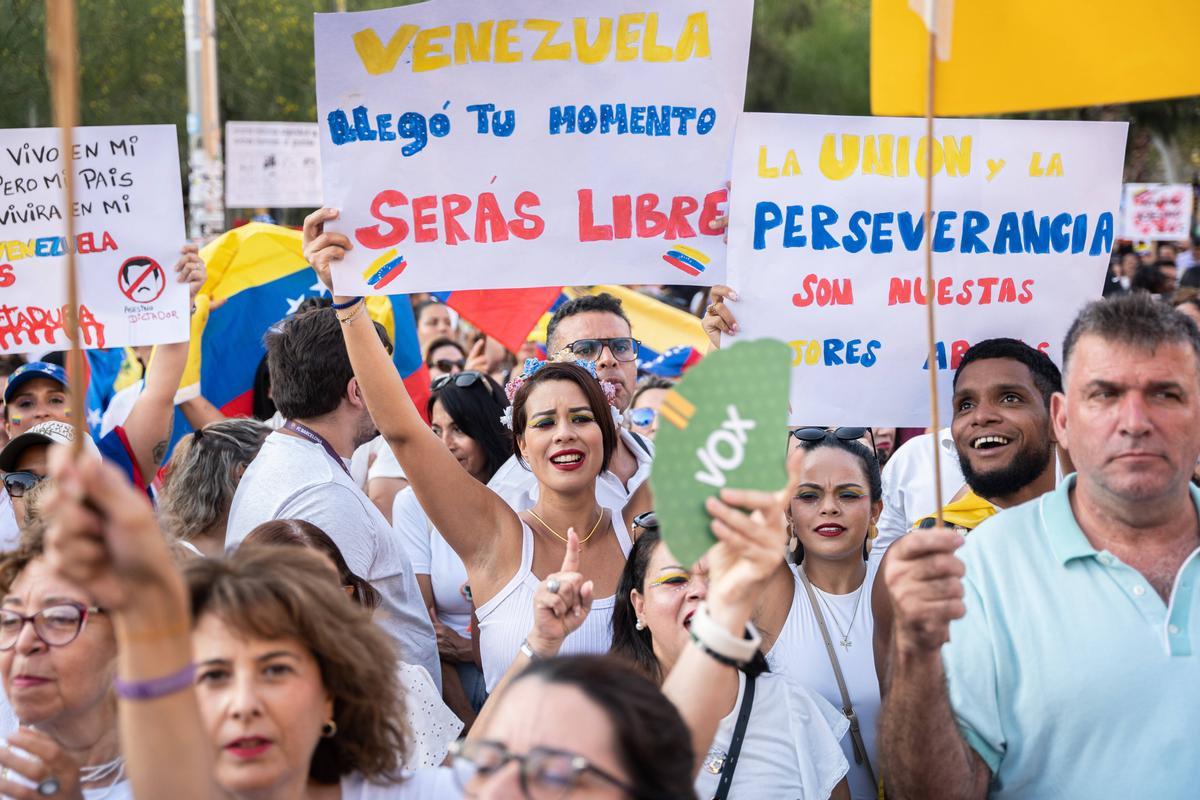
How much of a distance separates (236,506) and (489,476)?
153cm

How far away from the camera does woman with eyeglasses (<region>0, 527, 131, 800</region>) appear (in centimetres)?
268

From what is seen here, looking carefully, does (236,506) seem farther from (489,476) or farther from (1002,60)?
(1002,60)

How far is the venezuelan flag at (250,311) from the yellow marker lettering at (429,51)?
2.38 meters

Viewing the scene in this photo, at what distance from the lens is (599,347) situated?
5566 mm

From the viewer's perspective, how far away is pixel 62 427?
476 cm

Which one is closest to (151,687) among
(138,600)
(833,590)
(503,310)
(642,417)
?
(138,600)

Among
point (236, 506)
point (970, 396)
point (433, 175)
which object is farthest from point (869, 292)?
point (236, 506)

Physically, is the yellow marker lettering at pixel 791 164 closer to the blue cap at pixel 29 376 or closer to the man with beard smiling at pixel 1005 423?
the man with beard smiling at pixel 1005 423

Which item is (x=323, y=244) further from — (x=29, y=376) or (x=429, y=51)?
(x=29, y=376)

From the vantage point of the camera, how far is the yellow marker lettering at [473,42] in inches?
168

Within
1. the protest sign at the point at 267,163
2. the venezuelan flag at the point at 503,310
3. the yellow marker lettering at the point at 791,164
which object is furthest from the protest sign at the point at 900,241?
the protest sign at the point at 267,163

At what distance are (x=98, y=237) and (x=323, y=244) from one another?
1.49m

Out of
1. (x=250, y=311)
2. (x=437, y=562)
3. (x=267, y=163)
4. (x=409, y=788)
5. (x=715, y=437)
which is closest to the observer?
(x=715, y=437)

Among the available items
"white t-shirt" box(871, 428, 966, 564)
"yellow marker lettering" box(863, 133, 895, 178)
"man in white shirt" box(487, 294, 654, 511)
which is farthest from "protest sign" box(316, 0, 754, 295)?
"white t-shirt" box(871, 428, 966, 564)
